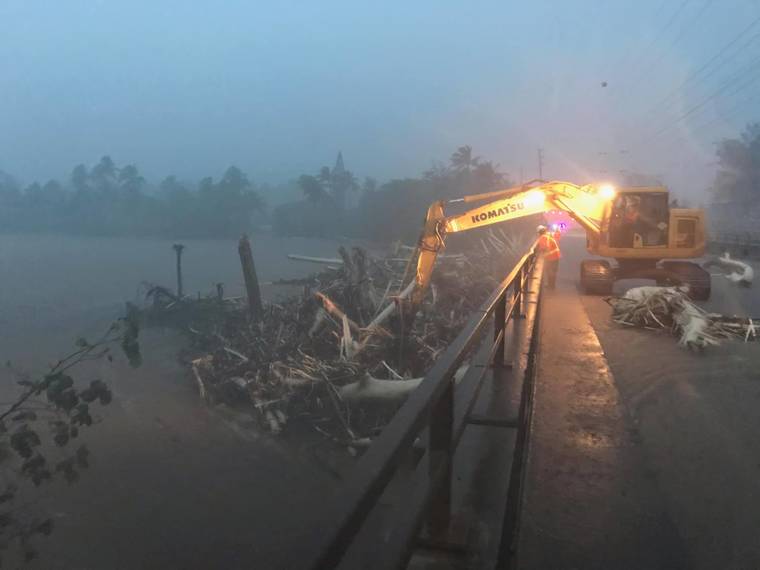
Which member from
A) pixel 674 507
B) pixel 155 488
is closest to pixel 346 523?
pixel 674 507

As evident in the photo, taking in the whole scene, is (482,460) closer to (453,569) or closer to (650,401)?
(453,569)

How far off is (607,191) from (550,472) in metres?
12.1

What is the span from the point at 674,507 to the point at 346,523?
9.77ft

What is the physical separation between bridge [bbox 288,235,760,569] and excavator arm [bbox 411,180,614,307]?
6.61m

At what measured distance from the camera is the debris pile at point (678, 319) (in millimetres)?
8039

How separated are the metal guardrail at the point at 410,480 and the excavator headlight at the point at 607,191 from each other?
494 inches

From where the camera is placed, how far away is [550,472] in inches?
152

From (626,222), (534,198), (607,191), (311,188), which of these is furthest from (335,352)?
(311,188)

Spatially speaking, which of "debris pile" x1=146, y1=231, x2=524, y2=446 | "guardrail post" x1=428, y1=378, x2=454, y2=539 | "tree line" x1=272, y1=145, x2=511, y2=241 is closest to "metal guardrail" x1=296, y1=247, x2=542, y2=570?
"guardrail post" x1=428, y1=378, x2=454, y2=539

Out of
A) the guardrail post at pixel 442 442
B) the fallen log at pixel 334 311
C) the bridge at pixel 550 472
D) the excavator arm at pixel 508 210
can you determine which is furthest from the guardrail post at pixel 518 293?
the fallen log at pixel 334 311

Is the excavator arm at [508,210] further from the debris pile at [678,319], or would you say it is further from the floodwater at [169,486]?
the floodwater at [169,486]

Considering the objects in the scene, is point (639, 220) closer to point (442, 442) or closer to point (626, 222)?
point (626, 222)

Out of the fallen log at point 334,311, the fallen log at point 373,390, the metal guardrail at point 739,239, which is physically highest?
the metal guardrail at point 739,239

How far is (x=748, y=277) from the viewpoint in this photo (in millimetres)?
17484
